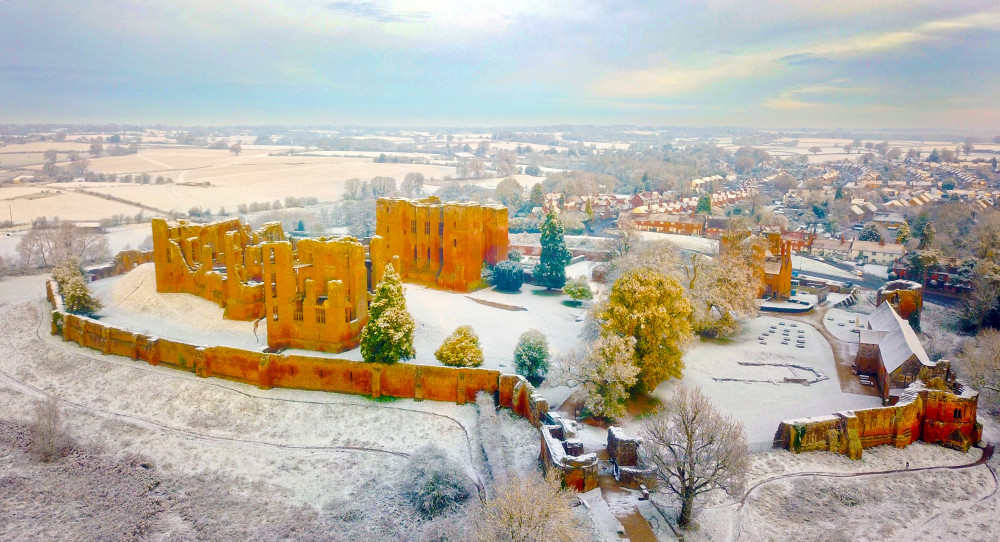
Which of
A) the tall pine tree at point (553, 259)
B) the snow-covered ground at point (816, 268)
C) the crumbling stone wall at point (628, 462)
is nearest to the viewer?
the crumbling stone wall at point (628, 462)

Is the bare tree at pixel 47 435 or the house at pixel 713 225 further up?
the house at pixel 713 225

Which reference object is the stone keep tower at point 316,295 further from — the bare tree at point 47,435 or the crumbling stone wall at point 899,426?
the crumbling stone wall at point 899,426

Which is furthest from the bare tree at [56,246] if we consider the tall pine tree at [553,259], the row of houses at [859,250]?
the row of houses at [859,250]

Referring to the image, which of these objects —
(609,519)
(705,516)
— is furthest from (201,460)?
(705,516)

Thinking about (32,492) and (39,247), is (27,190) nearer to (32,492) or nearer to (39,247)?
(39,247)

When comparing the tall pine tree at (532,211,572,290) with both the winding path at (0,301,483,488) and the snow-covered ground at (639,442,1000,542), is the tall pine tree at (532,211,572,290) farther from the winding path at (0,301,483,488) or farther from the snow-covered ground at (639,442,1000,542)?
the snow-covered ground at (639,442,1000,542)

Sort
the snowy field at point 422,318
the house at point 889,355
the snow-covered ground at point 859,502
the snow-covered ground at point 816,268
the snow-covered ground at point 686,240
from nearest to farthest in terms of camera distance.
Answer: the snow-covered ground at point 859,502
the house at point 889,355
the snowy field at point 422,318
the snow-covered ground at point 816,268
the snow-covered ground at point 686,240
